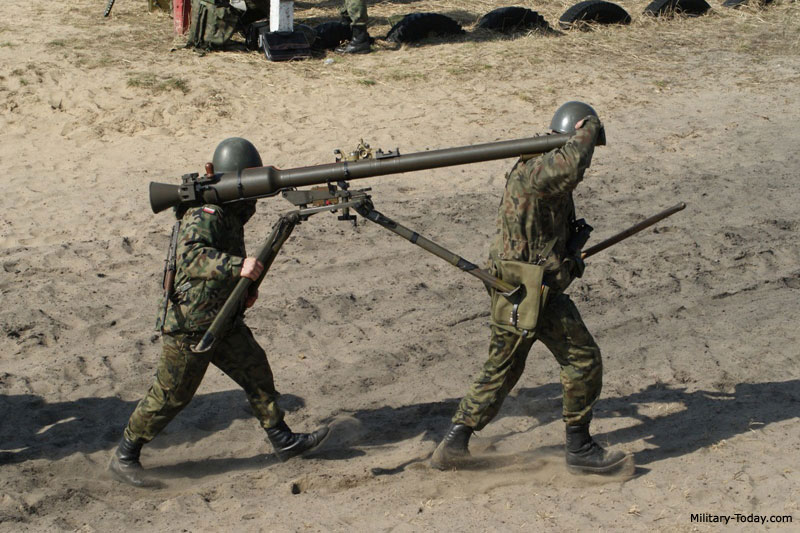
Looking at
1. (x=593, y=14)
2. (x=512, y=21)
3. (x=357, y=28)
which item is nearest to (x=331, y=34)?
(x=357, y=28)

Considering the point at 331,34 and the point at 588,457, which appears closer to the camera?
the point at 588,457

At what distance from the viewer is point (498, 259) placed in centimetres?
522

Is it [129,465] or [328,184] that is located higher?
[328,184]

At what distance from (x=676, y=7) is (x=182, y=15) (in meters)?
8.58

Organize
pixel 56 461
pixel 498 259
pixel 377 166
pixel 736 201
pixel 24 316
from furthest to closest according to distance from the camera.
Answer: pixel 736 201 < pixel 24 316 < pixel 56 461 < pixel 498 259 < pixel 377 166

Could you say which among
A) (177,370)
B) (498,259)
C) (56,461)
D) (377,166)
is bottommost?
(56,461)

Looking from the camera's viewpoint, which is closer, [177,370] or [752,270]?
[177,370]

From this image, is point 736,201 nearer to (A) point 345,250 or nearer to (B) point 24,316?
(A) point 345,250

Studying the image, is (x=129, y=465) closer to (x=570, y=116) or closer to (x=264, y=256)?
(x=264, y=256)

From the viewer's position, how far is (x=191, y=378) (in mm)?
5305

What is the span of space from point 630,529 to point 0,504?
3.53 m

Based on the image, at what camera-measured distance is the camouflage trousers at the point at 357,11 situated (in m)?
13.5

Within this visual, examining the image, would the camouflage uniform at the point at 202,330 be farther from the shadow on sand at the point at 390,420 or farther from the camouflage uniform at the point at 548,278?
the camouflage uniform at the point at 548,278

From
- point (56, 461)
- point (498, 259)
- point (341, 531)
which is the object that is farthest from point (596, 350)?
point (56, 461)
